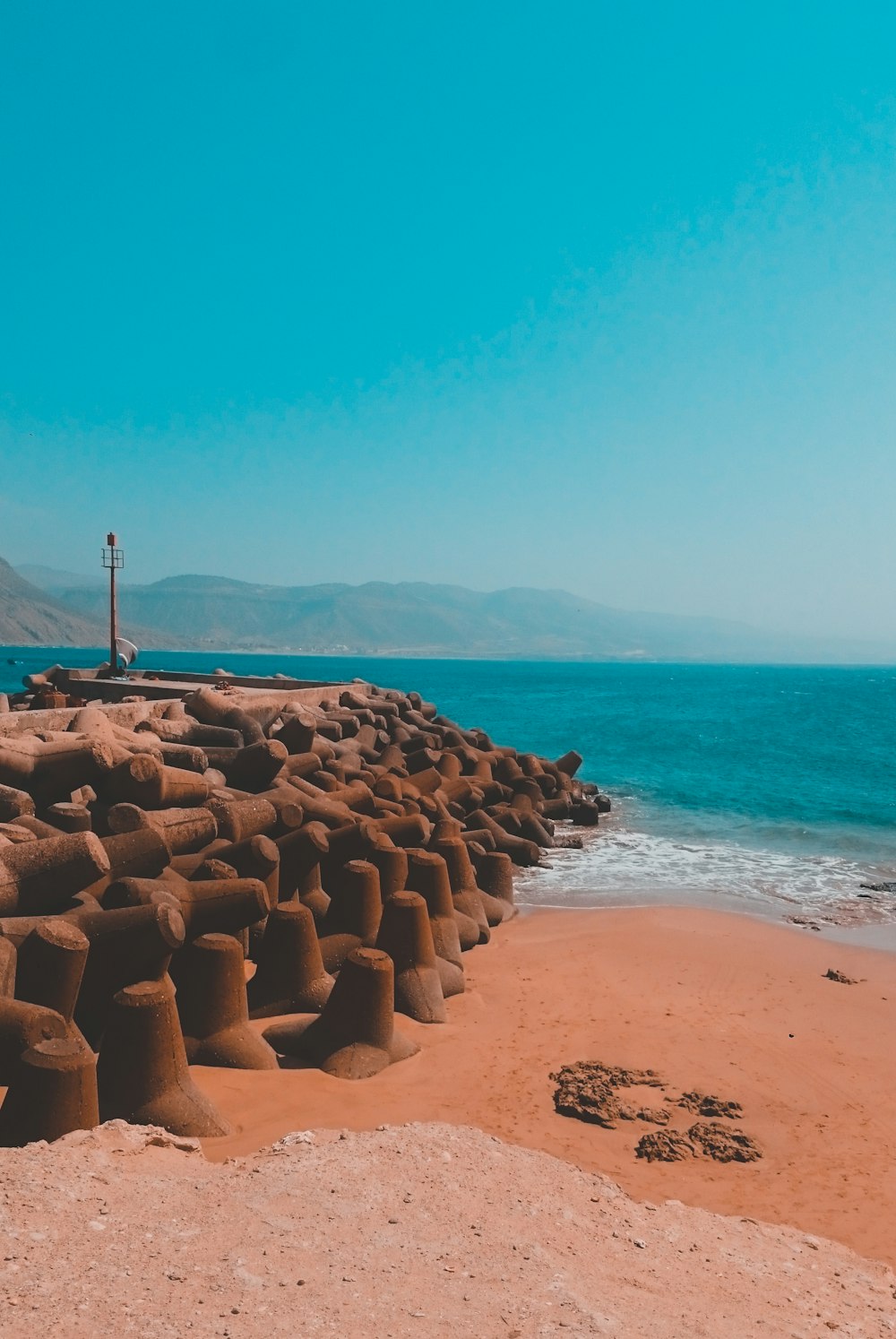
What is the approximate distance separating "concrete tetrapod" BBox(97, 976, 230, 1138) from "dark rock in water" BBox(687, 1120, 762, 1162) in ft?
9.69

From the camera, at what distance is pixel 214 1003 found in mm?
6090

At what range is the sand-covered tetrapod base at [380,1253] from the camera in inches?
120

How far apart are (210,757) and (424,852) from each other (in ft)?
11.7

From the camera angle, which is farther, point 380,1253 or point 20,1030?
point 20,1030

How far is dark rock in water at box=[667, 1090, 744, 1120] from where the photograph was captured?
6.36m

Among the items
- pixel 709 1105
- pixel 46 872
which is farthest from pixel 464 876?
pixel 46 872

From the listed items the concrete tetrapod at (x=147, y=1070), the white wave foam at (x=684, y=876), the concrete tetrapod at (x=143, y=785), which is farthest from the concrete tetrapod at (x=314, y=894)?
the white wave foam at (x=684, y=876)

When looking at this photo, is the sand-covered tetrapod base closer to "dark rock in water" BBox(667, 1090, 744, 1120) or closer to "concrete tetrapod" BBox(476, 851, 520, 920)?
"dark rock in water" BBox(667, 1090, 744, 1120)

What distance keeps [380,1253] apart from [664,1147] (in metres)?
2.80

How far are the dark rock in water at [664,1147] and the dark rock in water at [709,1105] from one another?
0.46 m

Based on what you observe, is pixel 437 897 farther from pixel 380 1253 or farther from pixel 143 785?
pixel 380 1253

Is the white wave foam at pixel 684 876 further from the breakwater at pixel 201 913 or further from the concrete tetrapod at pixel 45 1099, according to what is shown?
the concrete tetrapod at pixel 45 1099

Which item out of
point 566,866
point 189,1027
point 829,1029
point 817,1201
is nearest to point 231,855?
point 189,1027

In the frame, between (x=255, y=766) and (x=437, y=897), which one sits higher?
(x=255, y=766)
